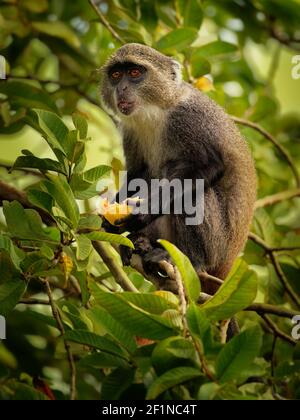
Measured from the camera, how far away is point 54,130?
16.1 feet

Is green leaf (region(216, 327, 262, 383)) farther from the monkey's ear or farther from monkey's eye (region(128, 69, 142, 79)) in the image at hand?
monkey's eye (region(128, 69, 142, 79))

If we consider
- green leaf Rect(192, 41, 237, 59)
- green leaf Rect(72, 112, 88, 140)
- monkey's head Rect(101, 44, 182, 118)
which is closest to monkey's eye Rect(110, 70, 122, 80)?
monkey's head Rect(101, 44, 182, 118)

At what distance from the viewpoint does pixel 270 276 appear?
677 centimetres

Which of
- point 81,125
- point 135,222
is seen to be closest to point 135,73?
point 135,222

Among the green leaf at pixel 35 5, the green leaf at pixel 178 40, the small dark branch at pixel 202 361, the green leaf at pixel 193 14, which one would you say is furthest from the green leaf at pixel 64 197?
the green leaf at pixel 35 5

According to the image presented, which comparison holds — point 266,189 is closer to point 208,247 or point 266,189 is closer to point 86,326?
point 208,247

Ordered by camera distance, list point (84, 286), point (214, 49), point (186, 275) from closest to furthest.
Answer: point (186, 275) < point (84, 286) < point (214, 49)

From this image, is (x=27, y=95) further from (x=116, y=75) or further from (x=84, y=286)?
(x=84, y=286)

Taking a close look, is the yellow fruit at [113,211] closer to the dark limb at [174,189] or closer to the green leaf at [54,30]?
the dark limb at [174,189]

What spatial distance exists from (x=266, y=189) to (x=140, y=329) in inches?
174

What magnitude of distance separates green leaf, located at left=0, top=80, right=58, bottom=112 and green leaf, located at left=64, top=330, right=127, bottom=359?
10.6 feet

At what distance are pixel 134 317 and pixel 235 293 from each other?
1.76 ft

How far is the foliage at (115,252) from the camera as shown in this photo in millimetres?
3947
